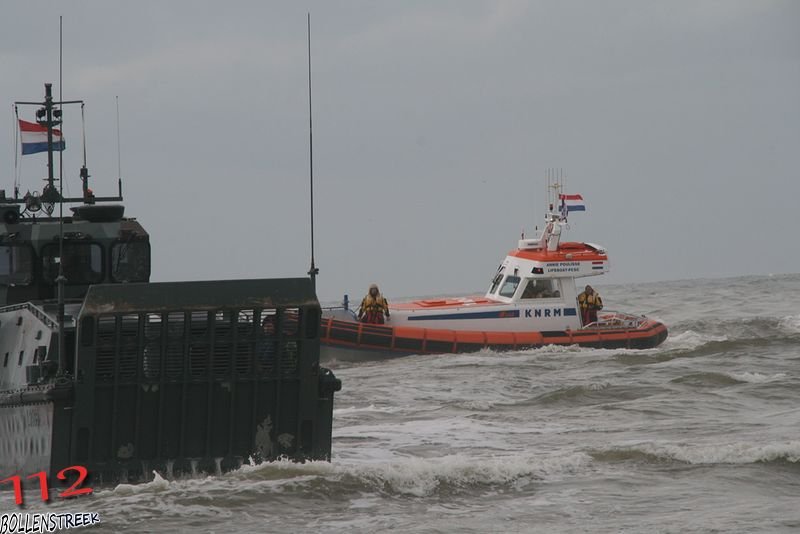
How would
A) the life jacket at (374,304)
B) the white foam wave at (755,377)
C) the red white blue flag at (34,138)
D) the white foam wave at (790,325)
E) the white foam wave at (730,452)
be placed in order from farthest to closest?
the white foam wave at (790,325), the life jacket at (374,304), the white foam wave at (755,377), the red white blue flag at (34,138), the white foam wave at (730,452)

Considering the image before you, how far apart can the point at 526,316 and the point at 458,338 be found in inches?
67.0

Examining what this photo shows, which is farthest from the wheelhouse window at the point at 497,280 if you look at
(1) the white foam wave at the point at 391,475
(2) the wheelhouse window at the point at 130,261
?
(2) the wheelhouse window at the point at 130,261

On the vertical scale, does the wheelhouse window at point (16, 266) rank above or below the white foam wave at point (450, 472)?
above

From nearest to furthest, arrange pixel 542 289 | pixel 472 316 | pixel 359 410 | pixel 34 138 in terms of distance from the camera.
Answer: pixel 34 138 < pixel 359 410 < pixel 472 316 < pixel 542 289

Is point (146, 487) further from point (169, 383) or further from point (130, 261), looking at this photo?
point (130, 261)

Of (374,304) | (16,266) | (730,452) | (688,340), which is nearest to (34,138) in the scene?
(16,266)

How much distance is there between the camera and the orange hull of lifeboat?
2748cm

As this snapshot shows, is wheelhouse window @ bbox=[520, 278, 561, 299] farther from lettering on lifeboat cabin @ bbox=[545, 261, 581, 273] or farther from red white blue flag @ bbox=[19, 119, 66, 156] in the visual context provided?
red white blue flag @ bbox=[19, 119, 66, 156]

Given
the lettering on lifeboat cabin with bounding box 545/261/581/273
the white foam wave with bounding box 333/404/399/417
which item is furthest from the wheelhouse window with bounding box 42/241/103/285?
the lettering on lifeboat cabin with bounding box 545/261/581/273

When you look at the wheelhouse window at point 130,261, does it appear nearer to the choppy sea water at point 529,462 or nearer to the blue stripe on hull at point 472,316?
the choppy sea water at point 529,462

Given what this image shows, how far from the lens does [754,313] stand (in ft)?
139

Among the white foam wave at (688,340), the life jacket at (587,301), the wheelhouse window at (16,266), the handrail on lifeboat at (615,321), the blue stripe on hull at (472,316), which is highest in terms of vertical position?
the wheelhouse window at (16,266)

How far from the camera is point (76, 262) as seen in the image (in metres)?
14.8

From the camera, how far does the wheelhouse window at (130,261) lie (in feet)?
48.9
